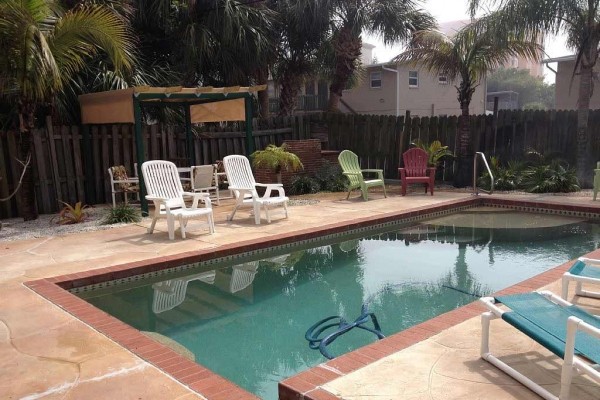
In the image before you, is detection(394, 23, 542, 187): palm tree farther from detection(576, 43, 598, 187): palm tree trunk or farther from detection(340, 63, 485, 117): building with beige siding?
detection(340, 63, 485, 117): building with beige siding

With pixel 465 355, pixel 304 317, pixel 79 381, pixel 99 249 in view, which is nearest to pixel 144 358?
pixel 79 381

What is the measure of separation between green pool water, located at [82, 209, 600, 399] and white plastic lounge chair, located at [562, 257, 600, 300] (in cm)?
108

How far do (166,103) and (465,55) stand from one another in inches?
264

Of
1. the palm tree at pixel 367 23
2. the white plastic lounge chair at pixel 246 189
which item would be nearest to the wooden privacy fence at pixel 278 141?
the palm tree at pixel 367 23

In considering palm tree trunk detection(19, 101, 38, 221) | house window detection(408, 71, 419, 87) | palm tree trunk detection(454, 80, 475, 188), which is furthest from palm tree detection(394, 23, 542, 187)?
house window detection(408, 71, 419, 87)

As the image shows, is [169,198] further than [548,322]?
Yes

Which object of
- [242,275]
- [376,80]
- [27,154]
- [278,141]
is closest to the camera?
[242,275]

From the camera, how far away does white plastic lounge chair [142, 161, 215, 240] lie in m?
6.95

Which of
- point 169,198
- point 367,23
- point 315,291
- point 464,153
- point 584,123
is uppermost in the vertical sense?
point 367,23

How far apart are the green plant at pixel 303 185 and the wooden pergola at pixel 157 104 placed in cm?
187

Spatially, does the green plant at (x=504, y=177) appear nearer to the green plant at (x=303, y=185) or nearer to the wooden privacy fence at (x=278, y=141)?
the wooden privacy fence at (x=278, y=141)

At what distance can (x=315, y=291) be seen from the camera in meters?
5.44

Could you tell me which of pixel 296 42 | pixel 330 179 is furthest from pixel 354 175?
pixel 296 42

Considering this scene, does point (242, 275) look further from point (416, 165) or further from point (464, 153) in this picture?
point (464, 153)
